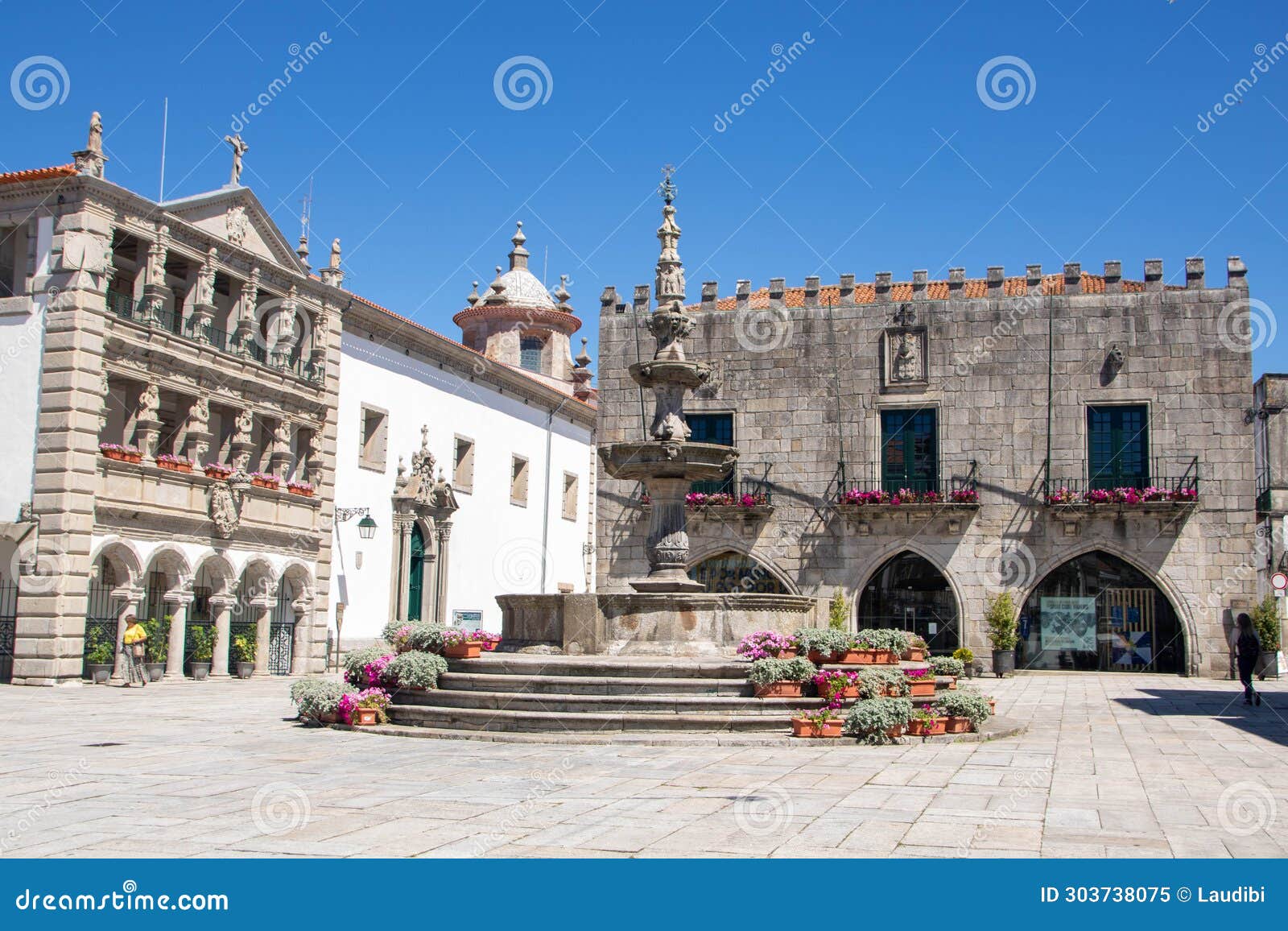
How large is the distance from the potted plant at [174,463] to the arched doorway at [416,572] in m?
8.33

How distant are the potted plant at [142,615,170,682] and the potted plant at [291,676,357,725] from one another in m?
9.85

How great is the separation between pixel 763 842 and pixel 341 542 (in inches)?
916

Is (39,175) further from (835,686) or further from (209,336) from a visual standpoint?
(835,686)

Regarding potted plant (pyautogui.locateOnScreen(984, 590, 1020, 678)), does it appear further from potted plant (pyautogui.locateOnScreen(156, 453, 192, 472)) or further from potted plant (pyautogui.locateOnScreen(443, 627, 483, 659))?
potted plant (pyautogui.locateOnScreen(156, 453, 192, 472))

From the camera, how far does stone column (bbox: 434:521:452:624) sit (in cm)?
3253

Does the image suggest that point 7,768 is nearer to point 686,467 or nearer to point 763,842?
point 763,842

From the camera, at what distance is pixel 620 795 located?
29.3 ft

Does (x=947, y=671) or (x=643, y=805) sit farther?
(x=947, y=671)

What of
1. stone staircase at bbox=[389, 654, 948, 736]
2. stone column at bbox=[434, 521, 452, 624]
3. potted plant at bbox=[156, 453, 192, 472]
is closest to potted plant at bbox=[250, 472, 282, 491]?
potted plant at bbox=[156, 453, 192, 472]

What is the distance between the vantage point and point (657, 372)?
17078 mm

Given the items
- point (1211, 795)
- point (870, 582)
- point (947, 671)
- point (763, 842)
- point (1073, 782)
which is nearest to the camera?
point (763, 842)

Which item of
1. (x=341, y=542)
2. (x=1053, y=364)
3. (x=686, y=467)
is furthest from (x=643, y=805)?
(x=1053, y=364)

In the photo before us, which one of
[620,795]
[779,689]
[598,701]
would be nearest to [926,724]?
[779,689]

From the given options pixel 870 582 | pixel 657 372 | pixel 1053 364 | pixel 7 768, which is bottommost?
pixel 7 768
